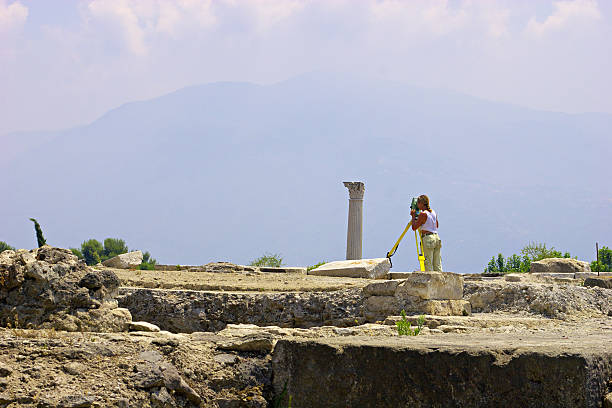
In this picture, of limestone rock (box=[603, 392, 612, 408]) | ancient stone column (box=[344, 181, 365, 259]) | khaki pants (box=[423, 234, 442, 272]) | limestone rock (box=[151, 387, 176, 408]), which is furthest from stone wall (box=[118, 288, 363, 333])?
ancient stone column (box=[344, 181, 365, 259])

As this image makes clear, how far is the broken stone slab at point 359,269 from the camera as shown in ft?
46.4

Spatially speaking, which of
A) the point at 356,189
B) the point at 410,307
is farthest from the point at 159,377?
the point at 356,189

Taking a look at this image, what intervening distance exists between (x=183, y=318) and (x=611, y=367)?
609 cm

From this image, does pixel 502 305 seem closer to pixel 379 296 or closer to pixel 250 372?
pixel 379 296

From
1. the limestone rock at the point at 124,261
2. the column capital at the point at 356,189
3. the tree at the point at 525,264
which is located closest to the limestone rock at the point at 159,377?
the limestone rock at the point at 124,261

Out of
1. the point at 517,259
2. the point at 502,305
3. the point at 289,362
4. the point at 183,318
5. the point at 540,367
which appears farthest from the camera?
the point at 517,259

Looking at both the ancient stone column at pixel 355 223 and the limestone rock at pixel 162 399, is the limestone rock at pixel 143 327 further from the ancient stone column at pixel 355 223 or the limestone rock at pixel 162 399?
the ancient stone column at pixel 355 223

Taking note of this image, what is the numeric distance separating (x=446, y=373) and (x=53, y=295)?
3.42 m

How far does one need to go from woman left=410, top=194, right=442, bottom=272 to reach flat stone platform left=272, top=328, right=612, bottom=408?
674 cm

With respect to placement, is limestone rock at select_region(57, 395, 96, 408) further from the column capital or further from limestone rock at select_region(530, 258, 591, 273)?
the column capital

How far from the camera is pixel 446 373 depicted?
3.81 m

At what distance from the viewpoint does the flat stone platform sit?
3.72 m

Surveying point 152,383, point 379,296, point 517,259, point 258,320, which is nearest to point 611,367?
point 152,383

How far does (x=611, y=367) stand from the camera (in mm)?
3969
